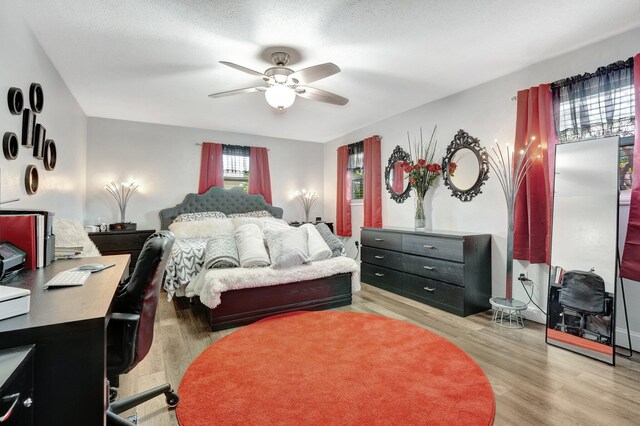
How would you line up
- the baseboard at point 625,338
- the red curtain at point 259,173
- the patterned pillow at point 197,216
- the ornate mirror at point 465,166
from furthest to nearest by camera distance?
the red curtain at point 259,173
the patterned pillow at point 197,216
the ornate mirror at point 465,166
the baseboard at point 625,338

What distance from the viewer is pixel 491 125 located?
3.37 metres

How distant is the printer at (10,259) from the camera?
142 cm

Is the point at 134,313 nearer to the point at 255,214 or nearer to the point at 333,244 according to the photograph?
the point at 333,244

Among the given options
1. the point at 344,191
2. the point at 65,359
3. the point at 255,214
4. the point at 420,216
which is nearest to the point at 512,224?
the point at 420,216

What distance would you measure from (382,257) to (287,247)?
1538 mm

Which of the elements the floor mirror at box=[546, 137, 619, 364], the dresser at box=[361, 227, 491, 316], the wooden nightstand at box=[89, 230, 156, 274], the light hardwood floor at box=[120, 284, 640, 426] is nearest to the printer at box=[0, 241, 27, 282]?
the light hardwood floor at box=[120, 284, 640, 426]

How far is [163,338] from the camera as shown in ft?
8.61

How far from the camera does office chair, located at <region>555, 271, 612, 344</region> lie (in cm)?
232

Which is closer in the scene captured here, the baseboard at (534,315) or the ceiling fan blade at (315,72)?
the ceiling fan blade at (315,72)

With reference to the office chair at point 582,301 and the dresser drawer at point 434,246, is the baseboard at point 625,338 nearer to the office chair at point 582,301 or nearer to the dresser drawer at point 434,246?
the office chair at point 582,301

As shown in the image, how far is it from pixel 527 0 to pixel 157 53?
2.94 m

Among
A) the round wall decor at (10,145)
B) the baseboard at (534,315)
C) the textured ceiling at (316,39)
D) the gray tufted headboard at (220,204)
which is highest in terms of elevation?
the textured ceiling at (316,39)

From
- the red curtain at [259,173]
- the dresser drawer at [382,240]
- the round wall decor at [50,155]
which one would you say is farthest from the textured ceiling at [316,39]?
the red curtain at [259,173]

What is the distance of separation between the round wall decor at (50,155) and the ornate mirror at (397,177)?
13.0 ft
